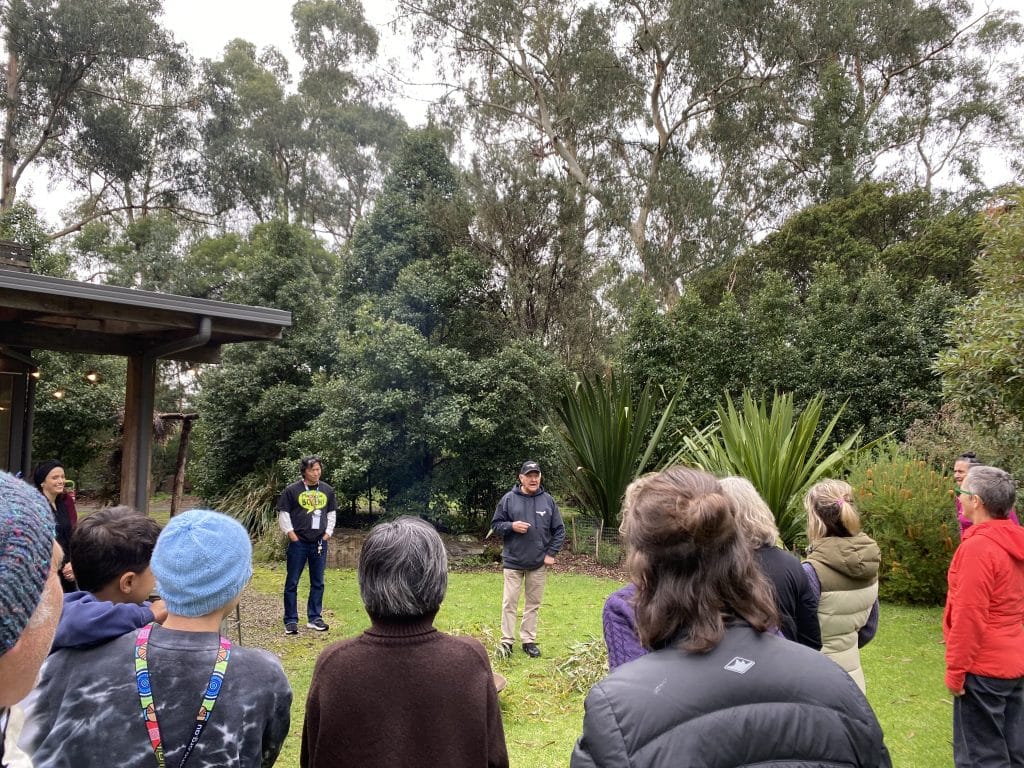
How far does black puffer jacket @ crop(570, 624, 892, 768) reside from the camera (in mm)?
1241

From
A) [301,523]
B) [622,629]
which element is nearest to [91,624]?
[622,629]

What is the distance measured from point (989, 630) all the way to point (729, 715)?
8.37ft

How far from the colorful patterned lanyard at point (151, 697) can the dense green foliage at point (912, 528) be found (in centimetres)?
787

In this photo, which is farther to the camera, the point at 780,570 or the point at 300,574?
the point at 300,574

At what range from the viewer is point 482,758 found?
1824 mm

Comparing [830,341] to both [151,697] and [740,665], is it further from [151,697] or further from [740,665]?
[151,697]

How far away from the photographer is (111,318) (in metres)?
5.62

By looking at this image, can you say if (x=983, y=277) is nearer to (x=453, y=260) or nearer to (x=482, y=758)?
(x=482, y=758)

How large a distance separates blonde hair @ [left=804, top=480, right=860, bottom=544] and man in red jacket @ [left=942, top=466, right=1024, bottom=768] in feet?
1.75

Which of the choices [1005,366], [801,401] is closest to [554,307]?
[801,401]

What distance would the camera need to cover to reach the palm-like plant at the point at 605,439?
10383 millimetres

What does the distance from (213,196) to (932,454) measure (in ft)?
87.3

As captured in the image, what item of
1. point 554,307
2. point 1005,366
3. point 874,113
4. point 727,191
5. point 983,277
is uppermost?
point 874,113

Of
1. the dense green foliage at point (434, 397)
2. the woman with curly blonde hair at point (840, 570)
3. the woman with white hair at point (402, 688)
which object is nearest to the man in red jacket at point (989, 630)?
the woman with curly blonde hair at point (840, 570)
